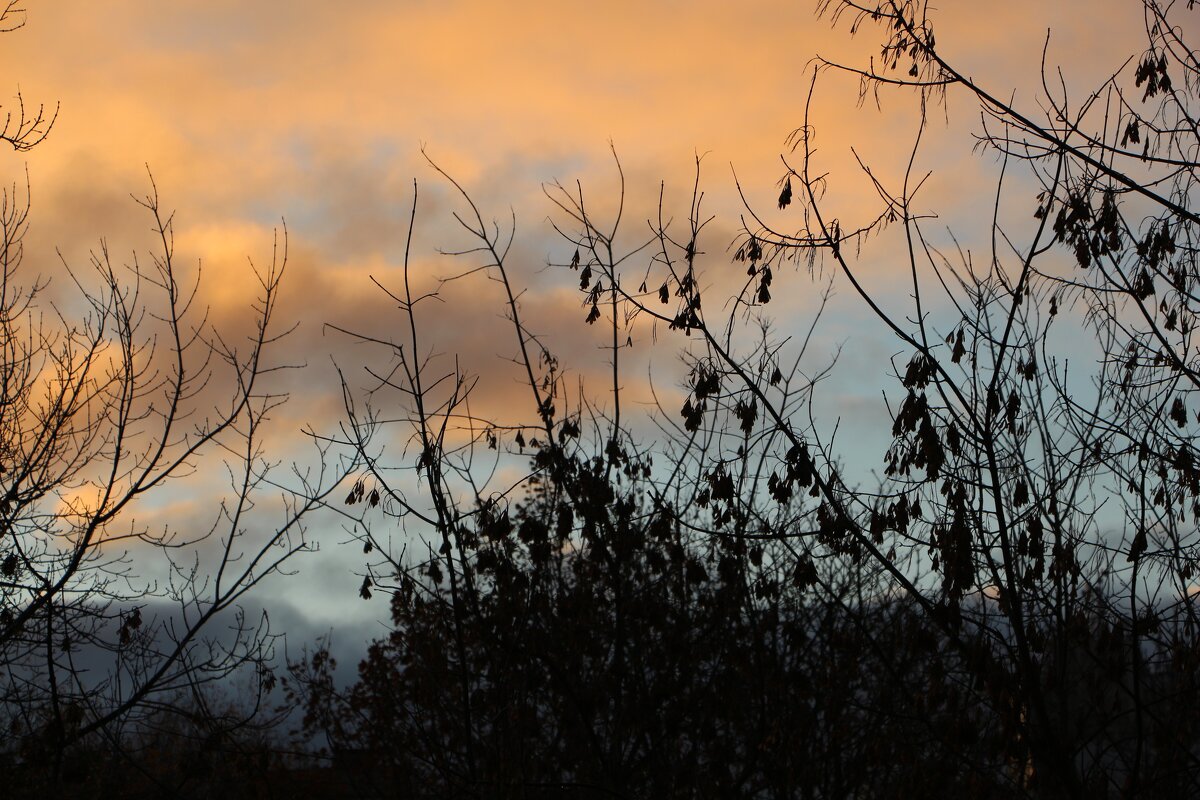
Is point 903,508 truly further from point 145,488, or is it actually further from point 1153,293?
point 145,488

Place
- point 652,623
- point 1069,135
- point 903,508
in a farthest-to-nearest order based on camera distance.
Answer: point 652,623
point 1069,135
point 903,508

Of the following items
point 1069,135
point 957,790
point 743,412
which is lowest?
point 957,790

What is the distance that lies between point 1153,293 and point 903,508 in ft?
6.89

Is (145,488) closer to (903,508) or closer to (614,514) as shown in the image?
(614,514)

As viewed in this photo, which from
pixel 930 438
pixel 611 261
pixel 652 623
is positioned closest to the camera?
pixel 930 438

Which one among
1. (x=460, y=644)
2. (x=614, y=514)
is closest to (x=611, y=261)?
(x=614, y=514)

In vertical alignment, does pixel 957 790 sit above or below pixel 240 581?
below

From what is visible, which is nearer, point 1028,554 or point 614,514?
point 1028,554

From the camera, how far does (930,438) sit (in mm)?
4781

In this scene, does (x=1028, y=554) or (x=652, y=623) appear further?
(x=652, y=623)

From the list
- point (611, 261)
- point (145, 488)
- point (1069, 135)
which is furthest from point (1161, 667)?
point (145, 488)

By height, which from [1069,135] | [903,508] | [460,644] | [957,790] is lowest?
[957,790]

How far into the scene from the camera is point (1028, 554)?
491 cm

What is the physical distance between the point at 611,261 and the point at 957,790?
13.5ft
